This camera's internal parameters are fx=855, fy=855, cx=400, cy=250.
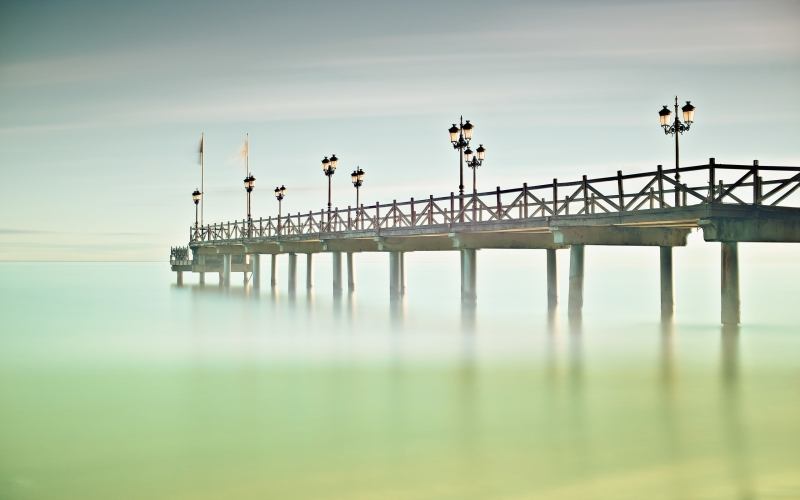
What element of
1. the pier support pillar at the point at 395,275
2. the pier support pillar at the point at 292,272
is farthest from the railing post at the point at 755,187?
the pier support pillar at the point at 292,272

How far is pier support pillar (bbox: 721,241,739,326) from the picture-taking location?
25.9 meters

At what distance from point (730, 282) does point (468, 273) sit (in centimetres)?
1443

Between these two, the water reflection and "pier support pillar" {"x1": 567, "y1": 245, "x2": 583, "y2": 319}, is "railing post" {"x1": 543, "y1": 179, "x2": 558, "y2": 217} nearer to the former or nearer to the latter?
"pier support pillar" {"x1": 567, "y1": 245, "x2": 583, "y2": 319}

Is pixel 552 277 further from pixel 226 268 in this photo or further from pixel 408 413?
pixel 226 268

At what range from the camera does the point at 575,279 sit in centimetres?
3300

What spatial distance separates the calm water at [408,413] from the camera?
11.8 metres

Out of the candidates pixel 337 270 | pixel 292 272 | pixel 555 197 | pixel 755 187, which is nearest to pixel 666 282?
pixel 555 197

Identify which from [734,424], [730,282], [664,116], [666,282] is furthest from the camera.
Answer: [666,282]

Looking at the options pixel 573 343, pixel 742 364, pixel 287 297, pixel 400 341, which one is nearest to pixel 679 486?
pixel 742 364

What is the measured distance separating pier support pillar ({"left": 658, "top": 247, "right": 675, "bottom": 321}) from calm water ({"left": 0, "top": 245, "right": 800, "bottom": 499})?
7.34 feet

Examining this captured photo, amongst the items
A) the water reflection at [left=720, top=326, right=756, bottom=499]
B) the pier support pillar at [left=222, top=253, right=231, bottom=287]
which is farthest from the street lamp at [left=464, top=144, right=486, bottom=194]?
the pier support pillar at [left=222, top=253, right=231, bottom=287]

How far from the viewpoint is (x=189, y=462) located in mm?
13023

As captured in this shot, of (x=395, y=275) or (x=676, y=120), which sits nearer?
(x=676, y=120)

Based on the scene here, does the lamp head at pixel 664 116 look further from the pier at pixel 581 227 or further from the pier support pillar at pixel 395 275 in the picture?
the pier support pillar at pixel 395 275
